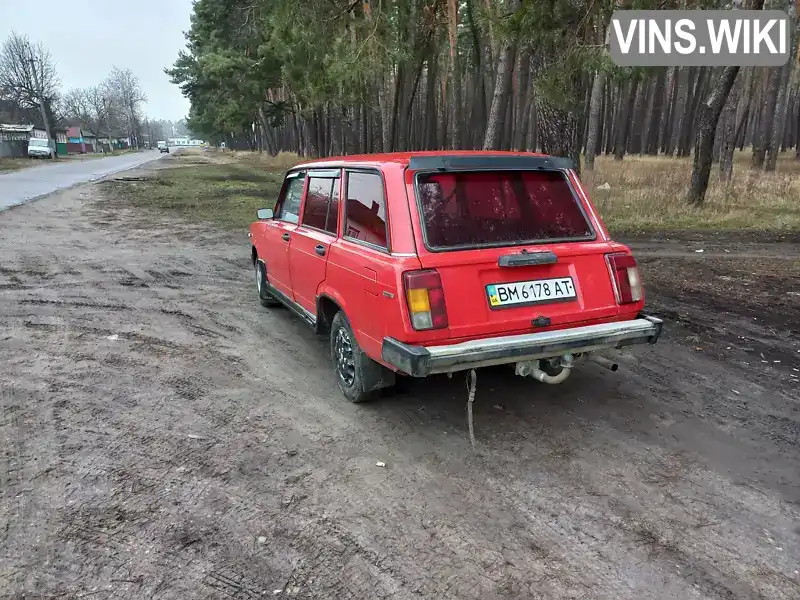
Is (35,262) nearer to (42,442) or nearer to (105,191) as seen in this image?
(42,442)

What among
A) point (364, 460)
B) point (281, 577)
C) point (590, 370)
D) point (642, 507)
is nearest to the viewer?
point (281, 577)

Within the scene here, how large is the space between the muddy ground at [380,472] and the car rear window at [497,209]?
1248 millimetres

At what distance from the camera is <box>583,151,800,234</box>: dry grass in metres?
12.4

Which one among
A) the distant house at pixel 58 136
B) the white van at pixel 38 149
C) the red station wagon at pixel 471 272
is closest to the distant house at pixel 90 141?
the distant house at pixel 58 136

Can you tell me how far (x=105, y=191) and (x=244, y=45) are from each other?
11.8 meters

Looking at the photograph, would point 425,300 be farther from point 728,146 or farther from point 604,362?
point 728,146

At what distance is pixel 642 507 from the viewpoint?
304 cm

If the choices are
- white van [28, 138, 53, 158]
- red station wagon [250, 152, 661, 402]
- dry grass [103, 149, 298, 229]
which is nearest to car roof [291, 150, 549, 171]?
red station wagon [250, 152, 661, 402]

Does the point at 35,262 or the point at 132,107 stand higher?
the point at 132,107

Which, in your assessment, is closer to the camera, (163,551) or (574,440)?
(163,551)

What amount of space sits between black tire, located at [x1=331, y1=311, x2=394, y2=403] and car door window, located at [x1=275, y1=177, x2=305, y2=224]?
4.83ft

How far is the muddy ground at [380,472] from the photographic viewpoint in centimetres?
257

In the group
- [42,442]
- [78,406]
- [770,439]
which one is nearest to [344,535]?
[42,442]

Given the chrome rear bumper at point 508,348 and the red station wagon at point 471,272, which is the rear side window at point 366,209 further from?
the chrome rear bumper at point 508,348
